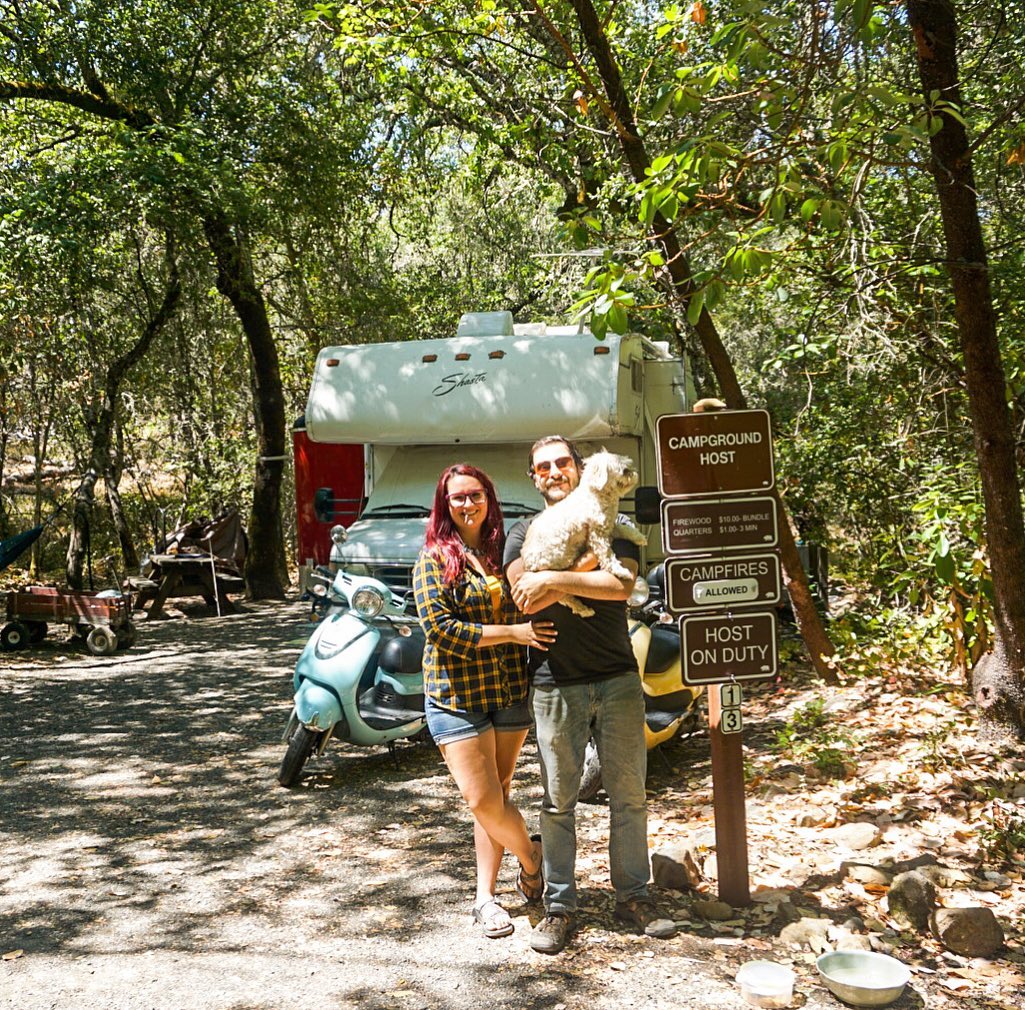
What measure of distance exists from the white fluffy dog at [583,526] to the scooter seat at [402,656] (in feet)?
8.51

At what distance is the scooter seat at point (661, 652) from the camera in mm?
6512

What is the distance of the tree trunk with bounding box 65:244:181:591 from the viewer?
15359 mm

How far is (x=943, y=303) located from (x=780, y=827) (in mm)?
5317

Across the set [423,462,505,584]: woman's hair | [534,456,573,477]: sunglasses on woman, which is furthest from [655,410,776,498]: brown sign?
[423,462,505,584]: woman's hair

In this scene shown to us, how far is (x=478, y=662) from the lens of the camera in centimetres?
423

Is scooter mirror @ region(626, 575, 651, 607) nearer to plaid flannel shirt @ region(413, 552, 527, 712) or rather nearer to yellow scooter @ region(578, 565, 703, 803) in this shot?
yellow scooter @ region(578, 565, 703, 803)

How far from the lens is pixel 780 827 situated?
5461 millimetres

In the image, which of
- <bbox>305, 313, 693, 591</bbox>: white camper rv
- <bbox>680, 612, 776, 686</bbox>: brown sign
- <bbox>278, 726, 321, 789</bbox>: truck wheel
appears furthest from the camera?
<bbox>305, 313, 693, 591</bbox>: white camper rv

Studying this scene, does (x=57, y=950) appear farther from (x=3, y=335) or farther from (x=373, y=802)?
(x=3, y=335)

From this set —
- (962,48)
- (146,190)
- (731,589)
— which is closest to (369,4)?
(146,190)

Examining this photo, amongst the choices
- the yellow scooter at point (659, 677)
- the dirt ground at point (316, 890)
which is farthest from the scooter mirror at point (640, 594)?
the dirt ground at point (316, 890)

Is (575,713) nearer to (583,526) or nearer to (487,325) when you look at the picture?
(583,526)

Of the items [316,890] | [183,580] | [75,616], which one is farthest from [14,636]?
[316,890]

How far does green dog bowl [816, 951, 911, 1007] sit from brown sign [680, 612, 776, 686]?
1104 millimetres
